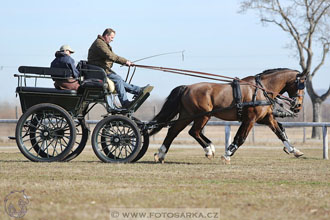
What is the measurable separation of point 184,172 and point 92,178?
191 centimetres

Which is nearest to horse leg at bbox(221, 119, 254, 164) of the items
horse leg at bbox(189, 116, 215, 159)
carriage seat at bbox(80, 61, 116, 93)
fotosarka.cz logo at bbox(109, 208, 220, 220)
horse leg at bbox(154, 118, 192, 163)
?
horse leg at bbox(189, 116, 215, 159)

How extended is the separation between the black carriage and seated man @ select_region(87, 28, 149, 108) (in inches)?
7.1

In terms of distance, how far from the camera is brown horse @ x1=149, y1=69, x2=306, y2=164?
42.0 feet

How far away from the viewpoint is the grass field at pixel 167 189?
6688 millimetres

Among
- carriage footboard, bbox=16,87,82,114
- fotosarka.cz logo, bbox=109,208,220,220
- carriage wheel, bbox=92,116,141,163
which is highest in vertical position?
carriage footboard, bbox=16,87,82,114

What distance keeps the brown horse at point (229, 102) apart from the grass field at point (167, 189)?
1.29 meters

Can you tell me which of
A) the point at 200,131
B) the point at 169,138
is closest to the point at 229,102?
the point at 200,131

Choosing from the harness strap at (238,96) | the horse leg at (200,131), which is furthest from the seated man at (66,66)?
the harness strap at (238,96)

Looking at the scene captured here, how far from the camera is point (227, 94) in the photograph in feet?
42.2

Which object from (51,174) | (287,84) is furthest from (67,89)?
(287,84)

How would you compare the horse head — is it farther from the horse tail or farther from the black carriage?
the black carriage

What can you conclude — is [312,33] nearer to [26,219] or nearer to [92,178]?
[92,178]

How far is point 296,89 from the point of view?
13.4m

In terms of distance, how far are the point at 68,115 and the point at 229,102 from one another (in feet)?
10.9
